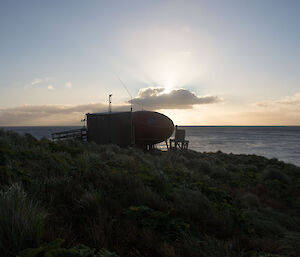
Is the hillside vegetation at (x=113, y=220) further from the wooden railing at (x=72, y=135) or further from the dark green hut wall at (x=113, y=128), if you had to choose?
the wooden railing at (x=72, y=135)

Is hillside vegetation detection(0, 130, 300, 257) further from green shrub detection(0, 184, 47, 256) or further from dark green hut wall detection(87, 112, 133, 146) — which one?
dark green hut wall detection(87, 112, 133, 146)

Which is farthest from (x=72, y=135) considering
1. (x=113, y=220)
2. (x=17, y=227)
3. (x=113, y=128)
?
(x=17, y=227)

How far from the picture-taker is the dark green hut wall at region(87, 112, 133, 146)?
19516mm

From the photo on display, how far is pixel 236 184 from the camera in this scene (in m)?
9.46

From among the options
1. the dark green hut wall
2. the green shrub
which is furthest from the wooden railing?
the green shrub

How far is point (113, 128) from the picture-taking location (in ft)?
65.0

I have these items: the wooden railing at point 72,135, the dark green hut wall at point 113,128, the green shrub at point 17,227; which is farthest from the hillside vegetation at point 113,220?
the wooden railing at point 72,135

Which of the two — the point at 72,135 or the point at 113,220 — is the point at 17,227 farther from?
the point at 72,135

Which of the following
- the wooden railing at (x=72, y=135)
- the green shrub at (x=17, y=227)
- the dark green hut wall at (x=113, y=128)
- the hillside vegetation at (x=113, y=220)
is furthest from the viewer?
the wooden railing at (x=72, y=135)

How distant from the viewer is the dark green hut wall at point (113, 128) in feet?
64.0

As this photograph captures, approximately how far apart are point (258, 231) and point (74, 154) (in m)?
7.50

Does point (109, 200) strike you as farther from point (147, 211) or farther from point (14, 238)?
point (14, 238)

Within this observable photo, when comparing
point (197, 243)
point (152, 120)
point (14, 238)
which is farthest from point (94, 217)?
point (152, 120)

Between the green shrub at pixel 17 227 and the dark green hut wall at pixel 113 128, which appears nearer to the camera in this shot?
the green shrub at pixel 17 227
